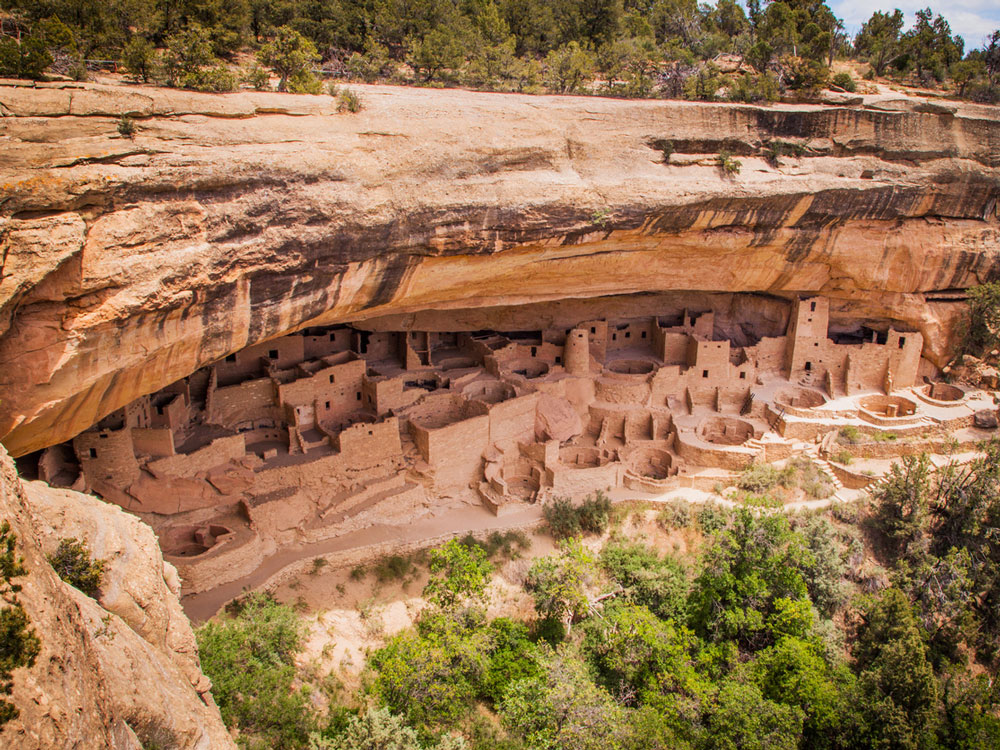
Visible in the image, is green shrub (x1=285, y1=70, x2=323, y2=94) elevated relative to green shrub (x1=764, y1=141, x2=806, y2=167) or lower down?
elevated

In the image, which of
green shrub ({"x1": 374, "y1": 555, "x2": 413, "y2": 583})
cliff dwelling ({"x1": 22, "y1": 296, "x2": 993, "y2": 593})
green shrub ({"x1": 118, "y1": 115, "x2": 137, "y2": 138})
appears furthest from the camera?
green shrub ({"x1": 374, "y1": 555, "x2": 413, "y2": 583})

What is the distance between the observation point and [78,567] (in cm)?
626

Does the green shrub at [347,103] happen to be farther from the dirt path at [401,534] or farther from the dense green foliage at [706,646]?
the dirt path at [401,534]

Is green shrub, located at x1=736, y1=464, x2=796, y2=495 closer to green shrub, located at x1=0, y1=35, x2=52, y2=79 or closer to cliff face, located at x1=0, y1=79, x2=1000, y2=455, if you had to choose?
cliff face, located at x1=0, y1=79, x2=1000, y2=455

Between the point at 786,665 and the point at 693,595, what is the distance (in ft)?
7.30

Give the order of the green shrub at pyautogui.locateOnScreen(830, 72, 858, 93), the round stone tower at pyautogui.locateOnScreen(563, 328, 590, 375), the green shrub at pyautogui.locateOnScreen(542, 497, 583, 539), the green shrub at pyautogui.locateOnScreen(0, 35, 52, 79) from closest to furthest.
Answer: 1. the green shrub at pyautogui.locateOnScreen(0, 35, 52, 79)
2. the green shrub at pyautogui.locateOnScreen(542, 497, 583, 539)
3. the round stone tower at pyautogui.locateOnScreen(563, 328, 590, 375)
4. the green shrub at pyautogui.locateOnScreen(830, 72, 858, 93)

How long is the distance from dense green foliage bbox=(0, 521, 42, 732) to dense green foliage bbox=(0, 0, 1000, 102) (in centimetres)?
907

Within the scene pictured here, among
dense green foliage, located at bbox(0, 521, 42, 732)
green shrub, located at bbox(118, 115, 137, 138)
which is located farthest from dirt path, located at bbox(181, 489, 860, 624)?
dense green foliage, located at bbox(0, 521, 42, 732)

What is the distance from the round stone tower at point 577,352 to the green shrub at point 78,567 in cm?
1374

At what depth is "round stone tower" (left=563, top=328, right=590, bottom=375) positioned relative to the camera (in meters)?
18.8

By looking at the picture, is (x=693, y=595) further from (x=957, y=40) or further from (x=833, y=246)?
(x=957, y=40)

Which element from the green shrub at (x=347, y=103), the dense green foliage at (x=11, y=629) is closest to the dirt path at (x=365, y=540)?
the green shrub at (x=347, y=103)

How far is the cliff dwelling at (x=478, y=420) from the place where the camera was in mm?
13633

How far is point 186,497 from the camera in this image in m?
13.6
